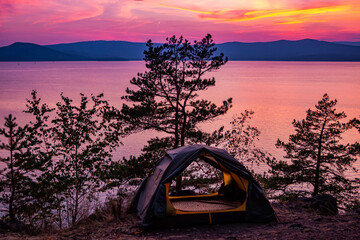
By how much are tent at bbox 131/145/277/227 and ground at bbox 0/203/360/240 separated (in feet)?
0.79

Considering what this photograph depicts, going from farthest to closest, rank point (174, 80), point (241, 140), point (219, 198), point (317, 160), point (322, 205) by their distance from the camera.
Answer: point (241, 140), point (317, 160), point (174, 80), point (219, 198), point (322, 205)

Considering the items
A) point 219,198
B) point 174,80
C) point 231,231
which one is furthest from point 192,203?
point 174,80

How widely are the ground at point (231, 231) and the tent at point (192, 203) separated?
24 cm

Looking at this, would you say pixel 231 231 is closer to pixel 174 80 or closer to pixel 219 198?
pixel 219 198

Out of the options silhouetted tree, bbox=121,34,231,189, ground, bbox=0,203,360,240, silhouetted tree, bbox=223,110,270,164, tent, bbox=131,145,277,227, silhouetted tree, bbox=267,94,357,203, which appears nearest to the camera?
ground, bbox=0,203,360,240

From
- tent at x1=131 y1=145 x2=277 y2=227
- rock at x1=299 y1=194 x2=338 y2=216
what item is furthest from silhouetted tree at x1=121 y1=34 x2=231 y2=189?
rock at x1=299 y1=194 x2=338 y2=216

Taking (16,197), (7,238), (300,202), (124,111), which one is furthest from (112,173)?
(300,202)

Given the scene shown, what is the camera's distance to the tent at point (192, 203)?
331 inches

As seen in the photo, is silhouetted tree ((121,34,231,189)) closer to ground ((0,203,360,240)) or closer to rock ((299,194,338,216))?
rock ((299,194,338,216))

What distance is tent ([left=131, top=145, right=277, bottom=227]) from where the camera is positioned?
8.40 m

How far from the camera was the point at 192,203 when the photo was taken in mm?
9977

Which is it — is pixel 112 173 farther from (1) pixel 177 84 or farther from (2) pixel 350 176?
(2) pixel 350 176

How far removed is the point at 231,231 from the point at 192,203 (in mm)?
2152

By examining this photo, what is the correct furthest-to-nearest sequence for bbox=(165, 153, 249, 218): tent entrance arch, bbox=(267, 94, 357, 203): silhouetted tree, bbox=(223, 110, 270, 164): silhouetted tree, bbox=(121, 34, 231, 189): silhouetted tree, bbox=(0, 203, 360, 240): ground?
bbox=(223, 110, 270, 164): silhouetted tree, bbox=(267, 94, 357, 203): silhouetted tree, bbox=(121, 34, 231, 189): silhouetted tree, bbox=(165, 153, 249, 218): tent entrance arch, bbox=(0, 203, 360, 240): ground
